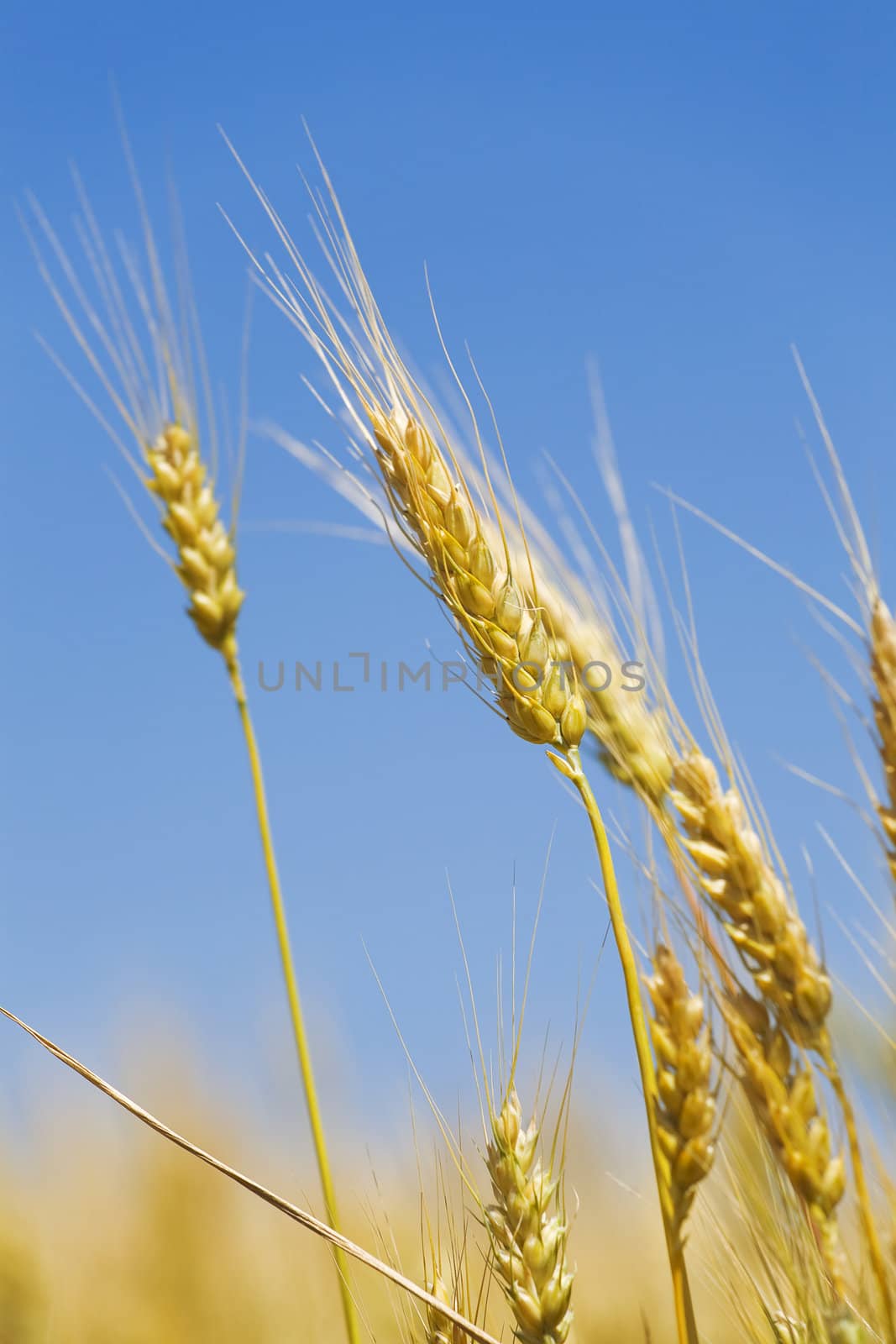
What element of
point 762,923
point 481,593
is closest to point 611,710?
point 481,593

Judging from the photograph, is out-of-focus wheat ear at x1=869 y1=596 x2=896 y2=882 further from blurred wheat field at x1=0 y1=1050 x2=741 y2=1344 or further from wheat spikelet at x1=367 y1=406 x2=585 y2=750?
blurred wheat field at x1=0 y1=1050 x2=741 y2=1344

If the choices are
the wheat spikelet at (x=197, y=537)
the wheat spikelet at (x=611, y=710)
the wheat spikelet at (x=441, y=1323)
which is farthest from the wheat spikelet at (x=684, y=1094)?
the wheat spikelet at (x=197, y=537)

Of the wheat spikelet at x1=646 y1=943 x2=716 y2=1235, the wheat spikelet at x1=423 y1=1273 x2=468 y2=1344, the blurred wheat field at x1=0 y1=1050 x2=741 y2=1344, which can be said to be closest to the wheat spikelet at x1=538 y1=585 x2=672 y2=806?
the wheat spikelet at x1=646 y1=943 x2=716 y2=1235

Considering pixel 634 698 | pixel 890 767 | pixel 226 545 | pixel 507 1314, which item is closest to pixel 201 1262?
pixel 507 1314

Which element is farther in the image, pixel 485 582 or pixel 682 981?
pixel 485 582

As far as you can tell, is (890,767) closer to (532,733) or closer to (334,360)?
(532,733)

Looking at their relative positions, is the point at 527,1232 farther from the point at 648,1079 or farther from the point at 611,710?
the point at 611,710

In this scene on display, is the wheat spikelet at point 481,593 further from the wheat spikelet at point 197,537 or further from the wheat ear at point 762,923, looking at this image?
the wheat spikelet at point 197,537
